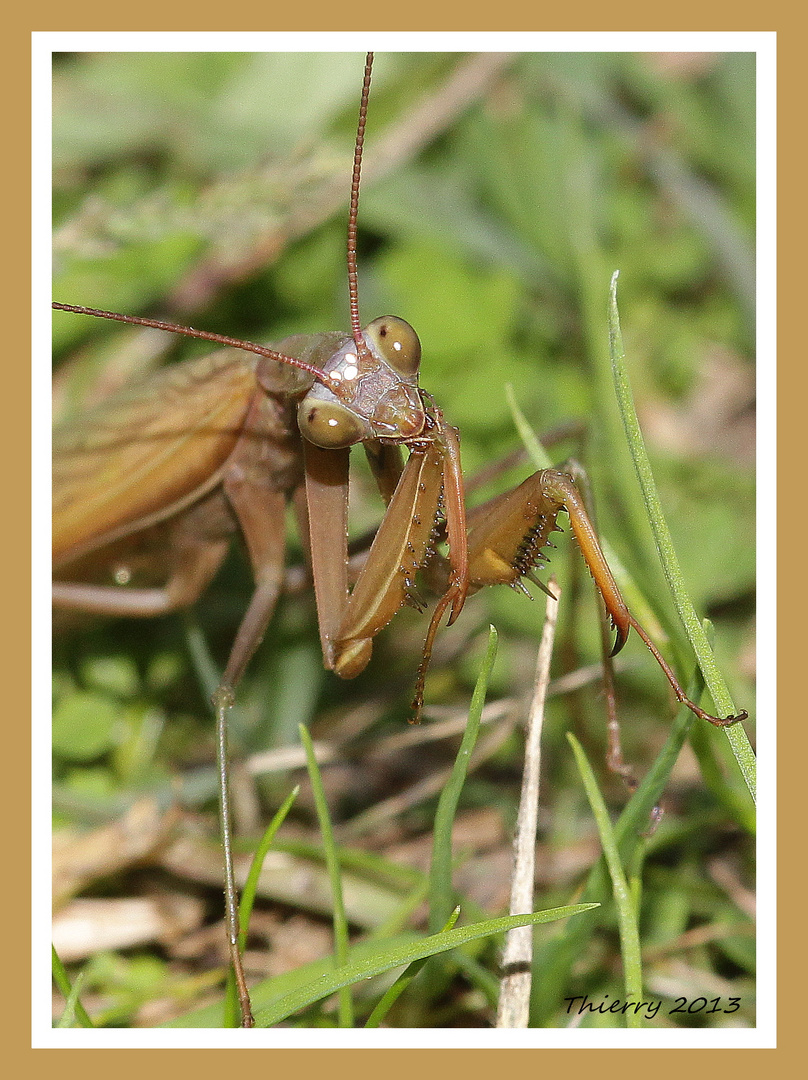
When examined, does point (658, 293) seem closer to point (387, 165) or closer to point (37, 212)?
point (387, 165)

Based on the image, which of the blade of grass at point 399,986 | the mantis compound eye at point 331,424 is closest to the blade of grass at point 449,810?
the blade of grass at point 399,986

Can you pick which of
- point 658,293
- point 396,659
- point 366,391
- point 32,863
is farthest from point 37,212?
point 658,293

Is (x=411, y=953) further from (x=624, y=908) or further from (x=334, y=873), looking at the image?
(x=624, y=908)

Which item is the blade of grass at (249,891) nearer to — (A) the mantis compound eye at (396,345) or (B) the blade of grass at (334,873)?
(B) the blade of grass at (334,873)

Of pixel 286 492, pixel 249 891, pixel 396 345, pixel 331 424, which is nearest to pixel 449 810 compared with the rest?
pixel 249 891

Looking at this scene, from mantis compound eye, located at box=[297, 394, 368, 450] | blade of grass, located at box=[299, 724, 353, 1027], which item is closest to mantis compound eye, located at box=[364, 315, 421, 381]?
mantis compound eye, located at box=[297, 394, 368, 450]

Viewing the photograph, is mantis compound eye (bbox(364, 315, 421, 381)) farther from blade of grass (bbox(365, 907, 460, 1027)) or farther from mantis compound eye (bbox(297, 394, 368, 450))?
blade of grass (bbox(365, 907, 460, 1027))
